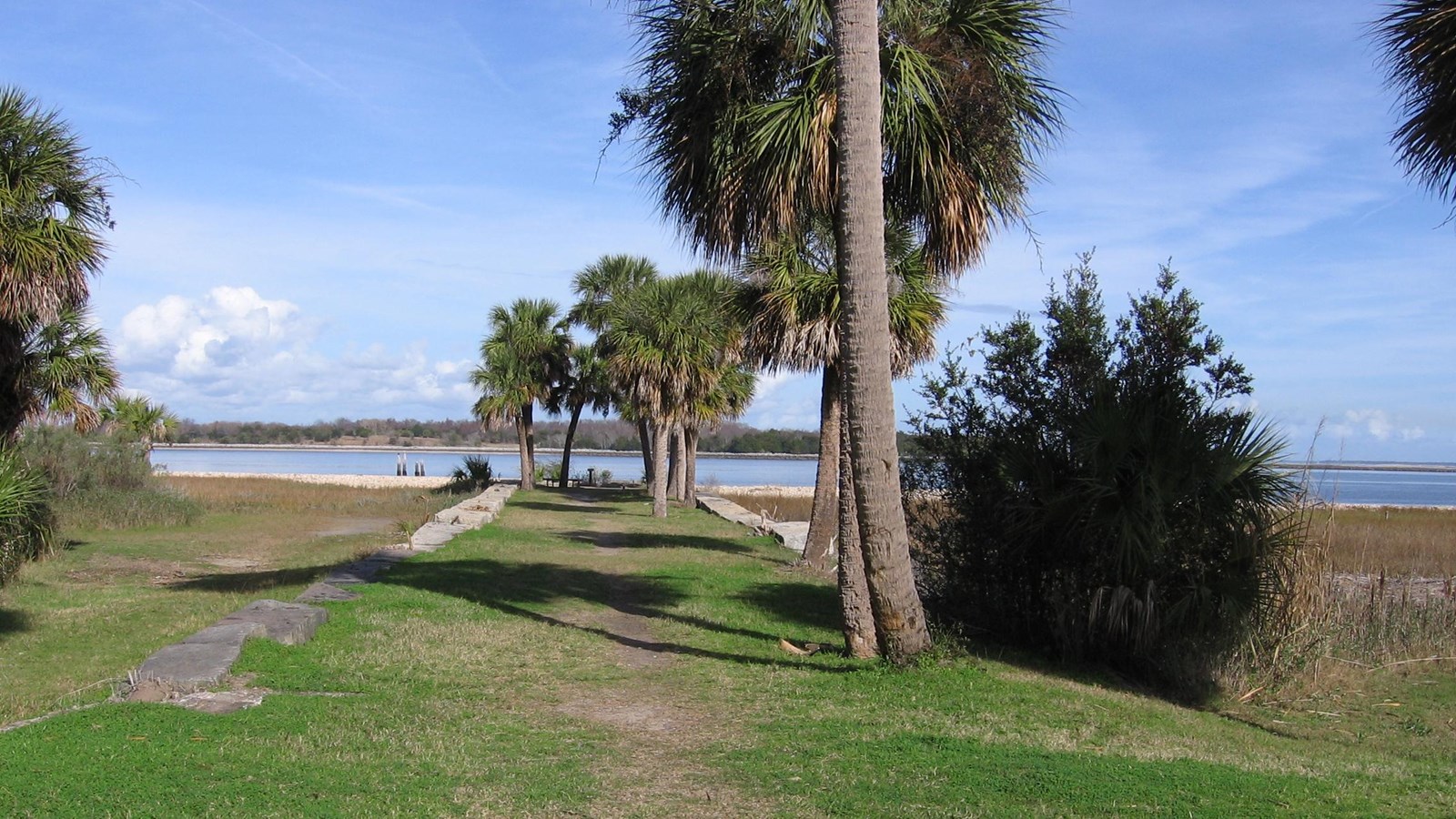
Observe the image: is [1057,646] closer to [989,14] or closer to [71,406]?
[989,14]

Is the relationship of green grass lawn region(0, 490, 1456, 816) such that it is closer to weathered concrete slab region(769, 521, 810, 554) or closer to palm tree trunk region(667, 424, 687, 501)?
weathered concrete slab region(769, 521, 810, 554)

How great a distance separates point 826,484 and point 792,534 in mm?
5490

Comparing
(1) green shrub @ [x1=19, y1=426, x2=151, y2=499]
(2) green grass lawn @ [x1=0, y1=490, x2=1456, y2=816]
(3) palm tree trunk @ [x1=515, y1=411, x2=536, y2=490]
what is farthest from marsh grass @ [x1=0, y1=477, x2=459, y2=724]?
(3) palm tree trunk @ [x1=515, y1=411, x2=536, y2=490]

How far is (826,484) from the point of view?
55.7ft

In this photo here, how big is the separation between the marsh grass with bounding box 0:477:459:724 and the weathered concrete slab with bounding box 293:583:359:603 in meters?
0.94

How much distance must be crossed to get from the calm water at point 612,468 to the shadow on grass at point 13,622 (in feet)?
41.6

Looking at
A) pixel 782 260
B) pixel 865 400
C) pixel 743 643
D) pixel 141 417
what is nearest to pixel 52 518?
pixel 782 260

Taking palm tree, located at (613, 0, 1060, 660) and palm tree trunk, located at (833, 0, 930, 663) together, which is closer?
palm tree trunk, located at (833, 0, 930, 663)

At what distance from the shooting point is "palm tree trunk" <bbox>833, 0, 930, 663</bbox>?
8438 mm

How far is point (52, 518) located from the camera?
18.2 m

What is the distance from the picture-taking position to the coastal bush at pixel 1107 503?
376 inches

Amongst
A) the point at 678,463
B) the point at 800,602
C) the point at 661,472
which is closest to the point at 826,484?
the point at 800,602

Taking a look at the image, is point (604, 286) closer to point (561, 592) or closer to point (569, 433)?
point (569, 433)

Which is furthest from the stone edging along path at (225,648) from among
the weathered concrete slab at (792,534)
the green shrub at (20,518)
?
the weathered concrete slab at (792,534)
